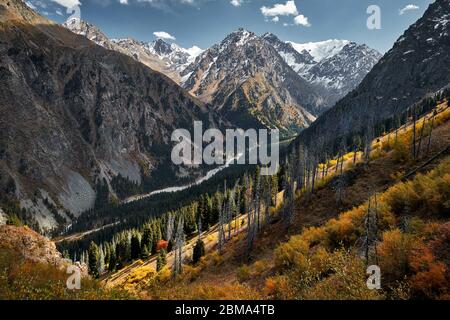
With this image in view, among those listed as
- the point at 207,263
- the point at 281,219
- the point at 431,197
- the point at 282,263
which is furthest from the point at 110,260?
the point at 431,197

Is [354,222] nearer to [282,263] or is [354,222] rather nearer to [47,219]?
[282,263]

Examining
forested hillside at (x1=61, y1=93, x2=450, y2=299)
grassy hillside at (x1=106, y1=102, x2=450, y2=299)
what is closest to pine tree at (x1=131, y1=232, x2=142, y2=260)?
forested hillside at (x1=61, y1=93, x2=450, y2=299)

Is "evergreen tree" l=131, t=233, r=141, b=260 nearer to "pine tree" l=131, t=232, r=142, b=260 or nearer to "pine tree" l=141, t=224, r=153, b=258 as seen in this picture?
"pine tree" l=131, t=232, r=142, b=260

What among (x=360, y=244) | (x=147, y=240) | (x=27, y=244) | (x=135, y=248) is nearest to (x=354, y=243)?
(x=360, y=244)

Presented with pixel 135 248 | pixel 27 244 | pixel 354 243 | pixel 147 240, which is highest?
pixel 354 243

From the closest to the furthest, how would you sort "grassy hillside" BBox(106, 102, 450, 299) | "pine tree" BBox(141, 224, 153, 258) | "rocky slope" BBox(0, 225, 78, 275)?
"grassy hillside" BBox(106, 102, 450, 299), "rocky slope" BBox(0, 225, 78, 275), "pine tree" BBox(141, 224, 153, 258)

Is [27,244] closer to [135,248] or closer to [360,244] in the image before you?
[360,244]

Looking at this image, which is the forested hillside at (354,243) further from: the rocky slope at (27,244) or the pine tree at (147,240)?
the pine tree at (147,240)

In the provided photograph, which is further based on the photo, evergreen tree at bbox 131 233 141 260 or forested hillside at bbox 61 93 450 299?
evergreen tree at bbox 131 233 141 260

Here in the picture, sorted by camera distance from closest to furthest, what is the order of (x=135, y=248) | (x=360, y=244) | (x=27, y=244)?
(x=360, y=244) → (x=27, y=244) → (x=135, y=248)

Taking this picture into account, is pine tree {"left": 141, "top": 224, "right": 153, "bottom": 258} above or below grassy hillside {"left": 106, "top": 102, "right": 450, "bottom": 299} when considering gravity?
below

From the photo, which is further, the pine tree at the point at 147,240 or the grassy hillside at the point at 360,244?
the pine tree at the point at 147,240

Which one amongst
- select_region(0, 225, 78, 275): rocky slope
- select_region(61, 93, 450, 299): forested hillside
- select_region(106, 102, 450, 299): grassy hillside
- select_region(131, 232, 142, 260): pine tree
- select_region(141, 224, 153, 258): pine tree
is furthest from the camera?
select_region(131, 232, 142, 260): pine tree

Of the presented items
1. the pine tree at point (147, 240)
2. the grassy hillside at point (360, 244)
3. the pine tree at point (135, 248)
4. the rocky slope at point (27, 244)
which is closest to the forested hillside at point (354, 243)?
the grassy hillside at point (360, 244)
